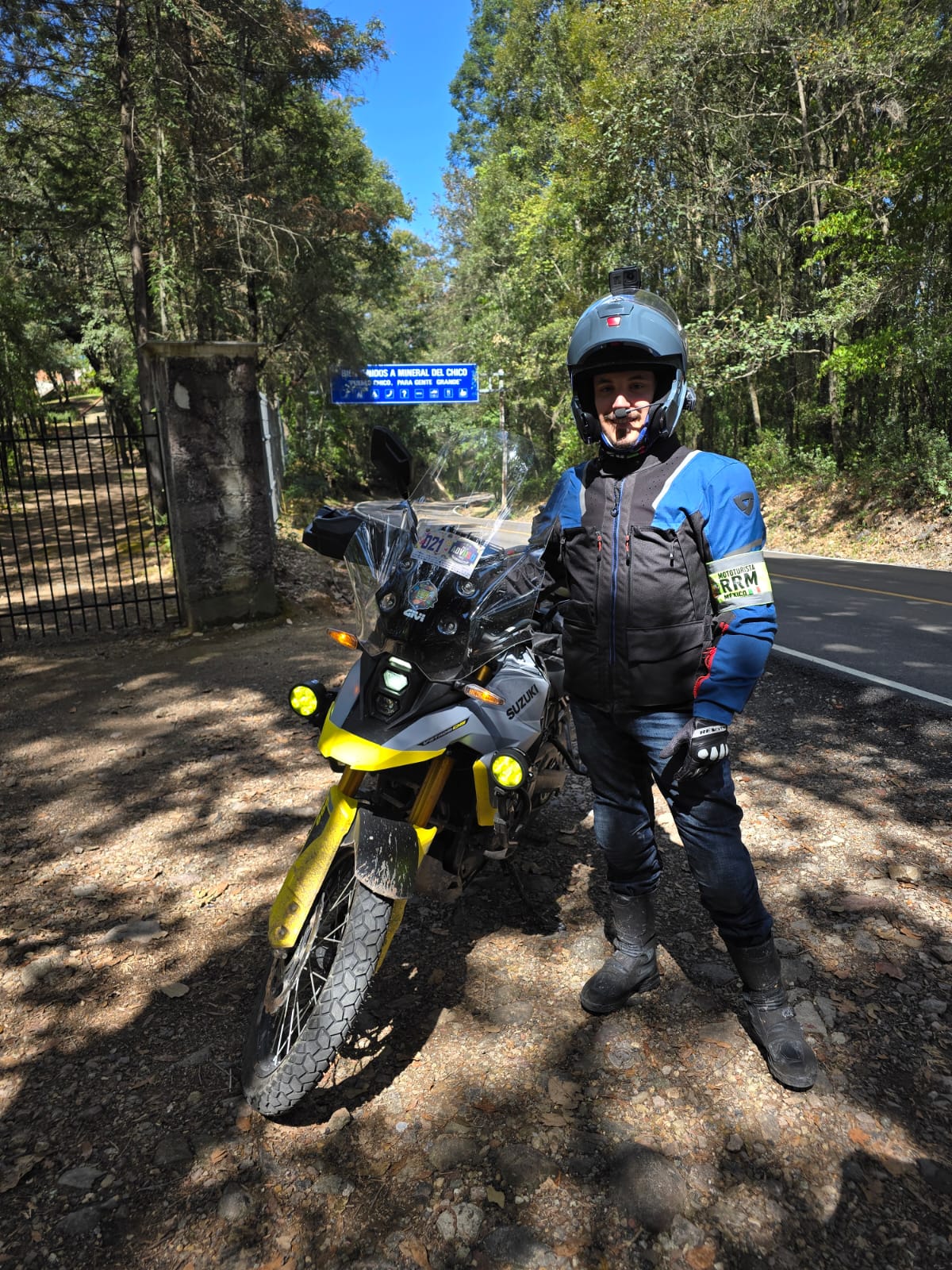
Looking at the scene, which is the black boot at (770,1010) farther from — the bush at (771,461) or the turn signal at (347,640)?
the bush at (771,461)

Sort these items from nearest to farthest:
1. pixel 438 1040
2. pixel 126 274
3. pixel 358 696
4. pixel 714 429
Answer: pixel 358 696, pixel 438 1040, pixel 126 274, pixel 714 429

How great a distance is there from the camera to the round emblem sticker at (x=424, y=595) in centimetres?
227

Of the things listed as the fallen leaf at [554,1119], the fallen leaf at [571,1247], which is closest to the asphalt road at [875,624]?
the fallen leaf at [554,1119]

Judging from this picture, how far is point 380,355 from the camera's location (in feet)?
116

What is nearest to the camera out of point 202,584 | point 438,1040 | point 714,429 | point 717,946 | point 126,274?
point 438,1040

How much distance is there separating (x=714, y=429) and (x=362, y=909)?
28.8 meters

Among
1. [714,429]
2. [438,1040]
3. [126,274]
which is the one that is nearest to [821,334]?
[714,429]

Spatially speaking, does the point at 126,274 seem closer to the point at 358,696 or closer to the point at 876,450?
the point at 876,450

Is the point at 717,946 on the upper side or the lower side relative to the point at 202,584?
lower

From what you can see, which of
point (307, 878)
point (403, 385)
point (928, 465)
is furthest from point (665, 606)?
point (403, 385)

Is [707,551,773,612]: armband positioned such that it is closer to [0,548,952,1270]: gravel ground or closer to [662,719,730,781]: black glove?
[662,719,730,781]: black glove

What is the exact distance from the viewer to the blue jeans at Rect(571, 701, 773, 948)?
2.32 metres

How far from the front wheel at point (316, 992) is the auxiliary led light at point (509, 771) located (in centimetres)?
44

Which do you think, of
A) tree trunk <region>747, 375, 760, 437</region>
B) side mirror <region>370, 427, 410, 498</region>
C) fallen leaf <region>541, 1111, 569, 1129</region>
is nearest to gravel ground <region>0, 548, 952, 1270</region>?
fallen leaf <region>541, 1111, 569, 1129</region>
